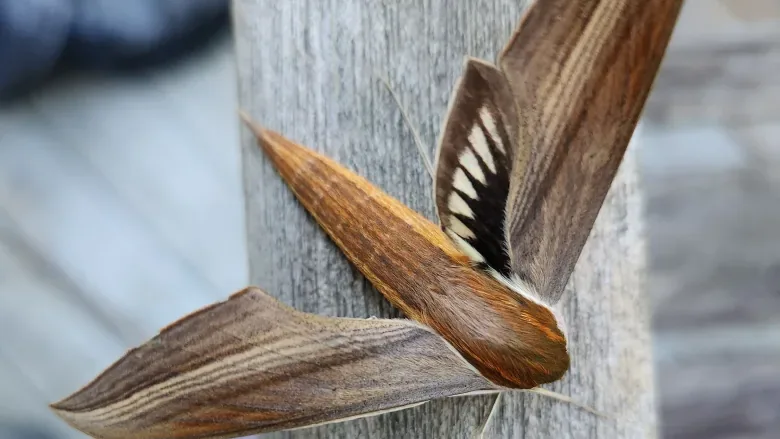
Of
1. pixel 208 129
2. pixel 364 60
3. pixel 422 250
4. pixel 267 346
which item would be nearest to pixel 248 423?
pixel 267 346

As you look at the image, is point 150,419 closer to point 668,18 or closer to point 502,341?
point 502,341

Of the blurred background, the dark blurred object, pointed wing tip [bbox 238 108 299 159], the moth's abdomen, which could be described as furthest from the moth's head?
the dark blurred object

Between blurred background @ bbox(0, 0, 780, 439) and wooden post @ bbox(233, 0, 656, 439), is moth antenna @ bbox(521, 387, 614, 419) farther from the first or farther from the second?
blurred background @ bbox(0, 0, 780, 439)

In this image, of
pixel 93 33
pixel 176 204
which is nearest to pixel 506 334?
pixel 176 204

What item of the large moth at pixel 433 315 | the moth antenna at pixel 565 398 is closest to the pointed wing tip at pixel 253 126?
the large moth at pixel 433 315

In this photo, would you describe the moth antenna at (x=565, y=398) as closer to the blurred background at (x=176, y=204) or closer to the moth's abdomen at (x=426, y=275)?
the moth's abdomen at (x=426, y=275)

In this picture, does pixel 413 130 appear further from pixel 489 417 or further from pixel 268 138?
pixel 489 417
